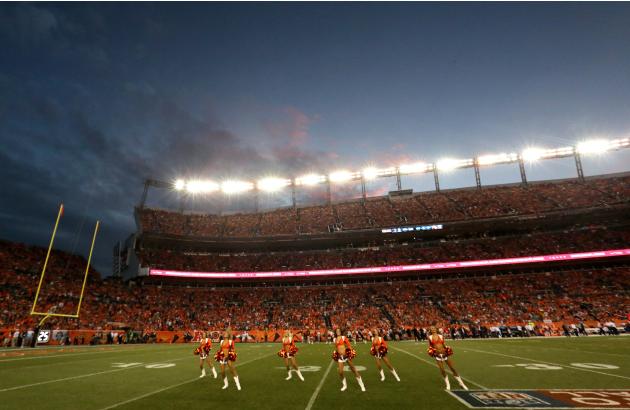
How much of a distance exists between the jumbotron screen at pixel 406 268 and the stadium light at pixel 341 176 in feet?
52.0

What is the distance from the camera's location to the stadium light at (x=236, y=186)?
59.0 m

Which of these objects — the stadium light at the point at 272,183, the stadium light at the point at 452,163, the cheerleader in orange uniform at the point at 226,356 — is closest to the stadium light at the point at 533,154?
the stadium light at the point at 452,163

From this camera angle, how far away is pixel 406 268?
4959 centimetres

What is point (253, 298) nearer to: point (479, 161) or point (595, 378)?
point (479, 161)

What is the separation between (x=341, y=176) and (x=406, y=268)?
18.7m

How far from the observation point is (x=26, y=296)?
35.8 m

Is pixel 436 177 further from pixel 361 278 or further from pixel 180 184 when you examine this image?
pixel 180 184

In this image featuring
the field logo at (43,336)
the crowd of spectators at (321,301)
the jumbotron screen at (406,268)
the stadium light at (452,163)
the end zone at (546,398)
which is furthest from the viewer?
the stadium light at (452,163)

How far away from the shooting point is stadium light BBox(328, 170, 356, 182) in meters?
59.4

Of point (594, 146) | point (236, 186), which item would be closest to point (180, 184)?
point (236, 186)

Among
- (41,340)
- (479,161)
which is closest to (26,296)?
(41,340)

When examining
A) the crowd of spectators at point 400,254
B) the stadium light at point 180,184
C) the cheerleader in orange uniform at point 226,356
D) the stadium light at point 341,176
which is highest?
the stadium light at point 341,176

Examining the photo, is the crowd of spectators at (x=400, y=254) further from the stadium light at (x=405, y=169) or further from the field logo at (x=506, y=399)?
the field logo at (x=506, y=399)

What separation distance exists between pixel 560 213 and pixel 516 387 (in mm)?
48543
